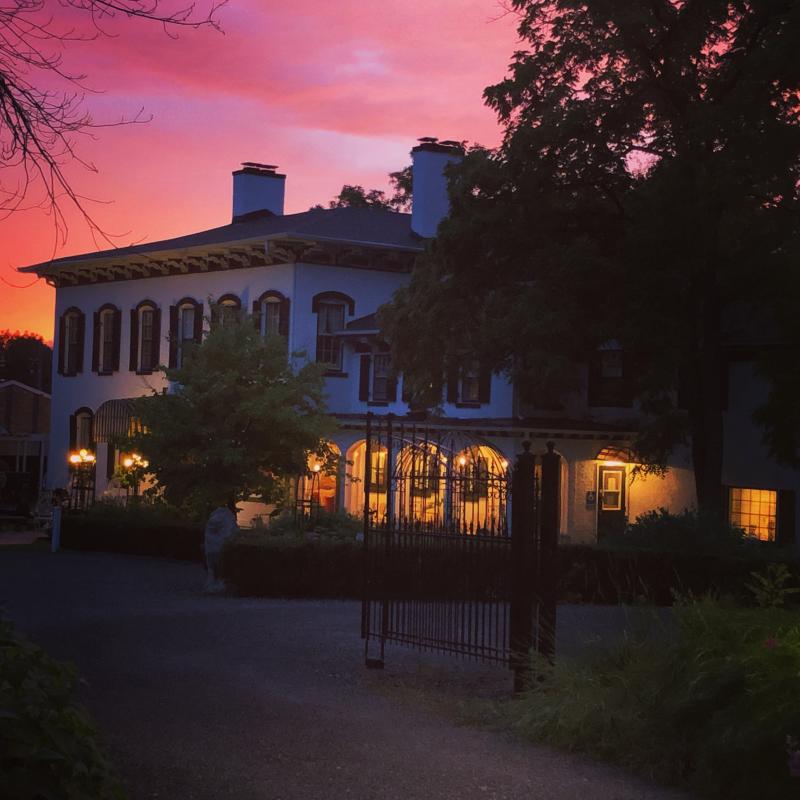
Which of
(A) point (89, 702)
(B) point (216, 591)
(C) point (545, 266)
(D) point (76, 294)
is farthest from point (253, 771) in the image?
(D) point (76, 294)

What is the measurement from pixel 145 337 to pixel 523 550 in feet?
110

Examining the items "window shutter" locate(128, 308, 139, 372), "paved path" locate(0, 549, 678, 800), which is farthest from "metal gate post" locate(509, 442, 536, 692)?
"window shutter" locate(128, 308, 139, 372)

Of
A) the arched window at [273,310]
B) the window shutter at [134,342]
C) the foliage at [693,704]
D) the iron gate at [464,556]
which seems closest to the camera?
the foliage at [693,704]

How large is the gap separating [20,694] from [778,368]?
2379cm

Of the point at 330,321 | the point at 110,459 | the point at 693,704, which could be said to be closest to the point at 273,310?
the point at 330,321

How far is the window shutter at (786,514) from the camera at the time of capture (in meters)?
31.6

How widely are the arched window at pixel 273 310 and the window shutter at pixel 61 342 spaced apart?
11.4m

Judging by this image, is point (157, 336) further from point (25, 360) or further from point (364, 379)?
point (25, 360)

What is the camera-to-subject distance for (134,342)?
148 ft

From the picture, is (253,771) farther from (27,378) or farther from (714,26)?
(27,378)

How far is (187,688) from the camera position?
41.6 feet

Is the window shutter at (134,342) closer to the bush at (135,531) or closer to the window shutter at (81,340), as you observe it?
the window shutter at (81,340)

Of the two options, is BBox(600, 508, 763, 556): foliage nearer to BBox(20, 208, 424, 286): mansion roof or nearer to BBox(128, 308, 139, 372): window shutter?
BBox(20, 208, 424, 286): mansion roof

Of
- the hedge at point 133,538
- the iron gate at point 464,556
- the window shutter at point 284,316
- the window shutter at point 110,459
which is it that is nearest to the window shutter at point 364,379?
the window shutter at point 284,316
